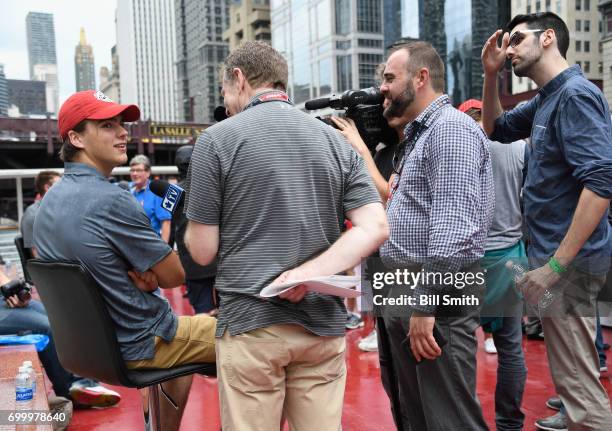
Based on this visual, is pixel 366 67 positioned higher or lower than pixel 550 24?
higher

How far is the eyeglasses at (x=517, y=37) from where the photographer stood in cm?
227

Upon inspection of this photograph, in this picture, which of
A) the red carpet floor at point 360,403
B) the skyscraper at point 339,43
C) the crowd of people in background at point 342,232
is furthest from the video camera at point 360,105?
the skyscraper at point 339,43

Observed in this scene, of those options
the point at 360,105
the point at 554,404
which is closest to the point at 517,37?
the point at 360,105

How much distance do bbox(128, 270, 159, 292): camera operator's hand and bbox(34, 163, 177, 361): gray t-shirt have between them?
2 cm

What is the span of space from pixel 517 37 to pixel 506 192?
110 cm

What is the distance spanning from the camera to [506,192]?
10.4 ft

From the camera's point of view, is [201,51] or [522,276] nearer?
[522,276]

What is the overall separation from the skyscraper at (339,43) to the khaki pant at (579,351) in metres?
64.8

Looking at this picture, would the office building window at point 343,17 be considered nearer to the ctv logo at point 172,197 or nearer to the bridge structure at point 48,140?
the bridge structure at point 48,140

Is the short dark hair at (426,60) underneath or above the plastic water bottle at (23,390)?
above

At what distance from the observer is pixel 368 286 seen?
7.62 feet

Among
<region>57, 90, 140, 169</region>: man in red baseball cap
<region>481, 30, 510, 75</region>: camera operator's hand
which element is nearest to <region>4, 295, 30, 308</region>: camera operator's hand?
<region>57, 90, 140, 169</region>: man in red baseball cap

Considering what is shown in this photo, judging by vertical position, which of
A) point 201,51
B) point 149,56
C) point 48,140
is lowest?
point 48,140

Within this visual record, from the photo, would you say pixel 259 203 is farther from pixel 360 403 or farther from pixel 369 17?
pixel 369 17
